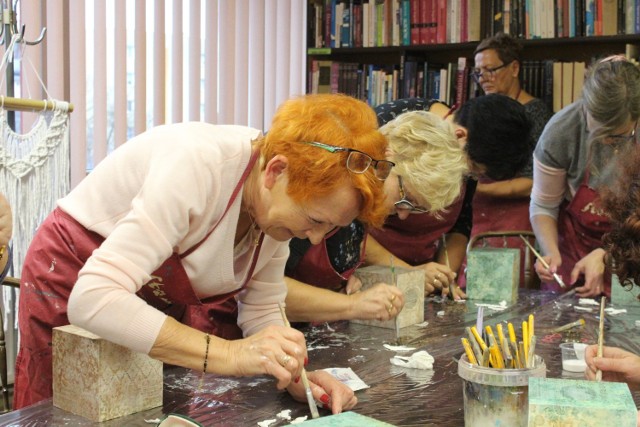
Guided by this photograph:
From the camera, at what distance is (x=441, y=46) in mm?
4207

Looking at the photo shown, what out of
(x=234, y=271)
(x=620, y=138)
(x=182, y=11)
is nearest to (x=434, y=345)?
(x=234, y=271)

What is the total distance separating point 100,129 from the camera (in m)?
3.14

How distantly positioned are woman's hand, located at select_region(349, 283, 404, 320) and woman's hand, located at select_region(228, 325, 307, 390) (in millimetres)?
632

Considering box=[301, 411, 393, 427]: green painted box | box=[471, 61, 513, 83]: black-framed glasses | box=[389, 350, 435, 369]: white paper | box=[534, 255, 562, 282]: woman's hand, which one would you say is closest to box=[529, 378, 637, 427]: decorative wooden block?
box=[301, 411, 393, 427]: green painted box

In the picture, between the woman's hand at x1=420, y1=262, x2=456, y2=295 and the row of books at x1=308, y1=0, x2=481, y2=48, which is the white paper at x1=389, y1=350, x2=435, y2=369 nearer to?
the woman's hand at x1=420, y1=262, x2=456, y2=295

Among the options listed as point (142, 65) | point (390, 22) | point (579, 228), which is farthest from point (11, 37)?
point (390, 22)

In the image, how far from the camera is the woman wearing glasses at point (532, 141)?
10.9 ft

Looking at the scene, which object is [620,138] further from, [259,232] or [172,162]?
[172,162]

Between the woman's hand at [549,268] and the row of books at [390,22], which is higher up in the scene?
the row of books at [390,22]

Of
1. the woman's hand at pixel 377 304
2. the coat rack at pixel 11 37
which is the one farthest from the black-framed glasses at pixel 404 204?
the coat rack at pixel 11 37

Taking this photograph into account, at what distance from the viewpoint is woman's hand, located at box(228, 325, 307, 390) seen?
4.11ft

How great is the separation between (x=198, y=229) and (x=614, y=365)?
Answer: 2.66 feet

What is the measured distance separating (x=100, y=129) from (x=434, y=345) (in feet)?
6.09

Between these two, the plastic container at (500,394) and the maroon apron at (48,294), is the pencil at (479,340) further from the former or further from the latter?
the maroon apron at (48,294)
